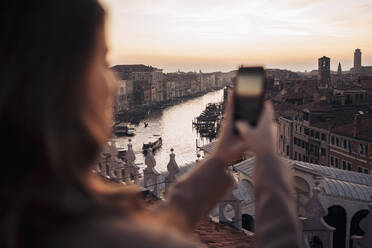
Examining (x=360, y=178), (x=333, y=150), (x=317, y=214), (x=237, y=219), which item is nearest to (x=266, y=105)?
(x=317, y=214)

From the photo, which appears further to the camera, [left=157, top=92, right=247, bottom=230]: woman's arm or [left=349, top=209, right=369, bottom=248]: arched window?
[left=349, top=209, right=369, bottom=248]: arched window

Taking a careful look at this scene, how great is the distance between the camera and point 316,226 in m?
2.40

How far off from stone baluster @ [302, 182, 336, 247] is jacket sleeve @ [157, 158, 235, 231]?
1.60 m

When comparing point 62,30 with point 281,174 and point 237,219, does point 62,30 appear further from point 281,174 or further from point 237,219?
point 237,219

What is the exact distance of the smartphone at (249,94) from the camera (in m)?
0.74

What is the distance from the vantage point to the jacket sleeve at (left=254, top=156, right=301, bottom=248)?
63 cm

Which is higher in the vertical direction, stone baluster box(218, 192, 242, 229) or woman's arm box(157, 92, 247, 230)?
woman's arm box(157, 92, 247, 230)

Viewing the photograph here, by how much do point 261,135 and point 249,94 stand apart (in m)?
0.10

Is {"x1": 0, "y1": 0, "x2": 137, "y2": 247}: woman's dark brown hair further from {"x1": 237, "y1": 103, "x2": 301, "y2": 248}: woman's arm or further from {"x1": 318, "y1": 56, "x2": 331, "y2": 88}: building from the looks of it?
{"x1": 318, "y1": 56, "x2": 331, "y2": 88}: building

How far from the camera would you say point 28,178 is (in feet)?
1.53

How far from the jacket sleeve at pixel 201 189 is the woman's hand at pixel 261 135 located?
6.0 inches

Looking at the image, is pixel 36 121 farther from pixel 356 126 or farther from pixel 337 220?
pixel 356 126

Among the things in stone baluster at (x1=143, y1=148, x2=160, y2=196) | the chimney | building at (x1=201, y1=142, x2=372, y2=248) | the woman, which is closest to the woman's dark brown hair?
the woman

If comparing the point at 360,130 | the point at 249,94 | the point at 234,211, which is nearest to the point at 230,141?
the point at 249,94
